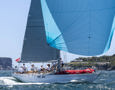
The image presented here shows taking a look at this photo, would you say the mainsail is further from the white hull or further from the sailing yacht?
the sailing yacht

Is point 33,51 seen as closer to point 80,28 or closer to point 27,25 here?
point 27,25

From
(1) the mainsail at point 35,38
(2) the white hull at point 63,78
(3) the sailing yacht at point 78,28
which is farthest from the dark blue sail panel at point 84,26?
(1) the mainsail at point 35,38

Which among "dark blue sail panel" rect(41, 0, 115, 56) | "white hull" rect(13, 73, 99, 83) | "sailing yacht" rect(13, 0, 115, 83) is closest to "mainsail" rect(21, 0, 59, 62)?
"white hull" rect(13, 73, 99, 83)

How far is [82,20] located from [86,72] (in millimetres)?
4877

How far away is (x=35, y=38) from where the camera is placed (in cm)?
3550

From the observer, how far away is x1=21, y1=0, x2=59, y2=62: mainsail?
1380 inches

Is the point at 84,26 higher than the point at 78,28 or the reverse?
higher

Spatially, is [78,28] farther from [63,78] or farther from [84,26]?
[63,78]

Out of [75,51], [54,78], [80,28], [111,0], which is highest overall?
[111,0]

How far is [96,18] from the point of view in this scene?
27922mm

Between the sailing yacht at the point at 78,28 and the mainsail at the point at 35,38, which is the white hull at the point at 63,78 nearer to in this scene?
the sailing yacht at the point at 78,28

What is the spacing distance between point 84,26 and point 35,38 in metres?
8.61

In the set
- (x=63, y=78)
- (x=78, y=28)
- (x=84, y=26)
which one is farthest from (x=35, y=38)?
(x=84, y=26)

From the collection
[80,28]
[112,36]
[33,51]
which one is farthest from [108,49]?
[33,51]
